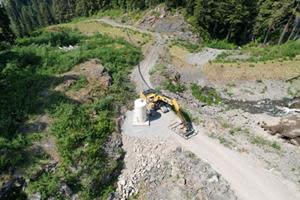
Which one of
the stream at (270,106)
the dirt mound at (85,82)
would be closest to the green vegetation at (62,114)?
the dirt mound at (85,82)

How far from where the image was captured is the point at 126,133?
26438 mm

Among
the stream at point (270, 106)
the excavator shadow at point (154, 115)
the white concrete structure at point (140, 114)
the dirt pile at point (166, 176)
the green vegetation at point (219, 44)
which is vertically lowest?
the stream at point (270, 106)

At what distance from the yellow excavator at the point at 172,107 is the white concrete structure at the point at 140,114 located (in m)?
1.57

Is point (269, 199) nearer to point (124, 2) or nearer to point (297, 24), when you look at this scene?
point (297, 24)

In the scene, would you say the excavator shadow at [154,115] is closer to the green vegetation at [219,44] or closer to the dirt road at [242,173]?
the dirt road at [242,173]

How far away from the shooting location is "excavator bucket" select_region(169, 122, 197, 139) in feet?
85.4

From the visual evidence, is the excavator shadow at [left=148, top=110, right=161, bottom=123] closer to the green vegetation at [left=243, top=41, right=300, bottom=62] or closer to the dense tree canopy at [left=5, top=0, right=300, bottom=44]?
the green vegetation at [left=243, top=41, right=300, bottom=62]

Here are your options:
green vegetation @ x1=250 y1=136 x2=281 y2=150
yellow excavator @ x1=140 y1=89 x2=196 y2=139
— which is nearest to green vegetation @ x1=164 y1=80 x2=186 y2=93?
yellow excavator @ x1=140 y1=89 x2=196 y2=139

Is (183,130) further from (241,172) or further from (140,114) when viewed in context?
(241,172)

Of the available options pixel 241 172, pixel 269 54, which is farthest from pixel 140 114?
pixel 269 54

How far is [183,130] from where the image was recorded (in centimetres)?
2639

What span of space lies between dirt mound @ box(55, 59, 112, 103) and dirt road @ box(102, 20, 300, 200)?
9738 mm

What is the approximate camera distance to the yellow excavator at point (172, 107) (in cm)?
2638

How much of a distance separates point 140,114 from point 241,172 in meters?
9.95
